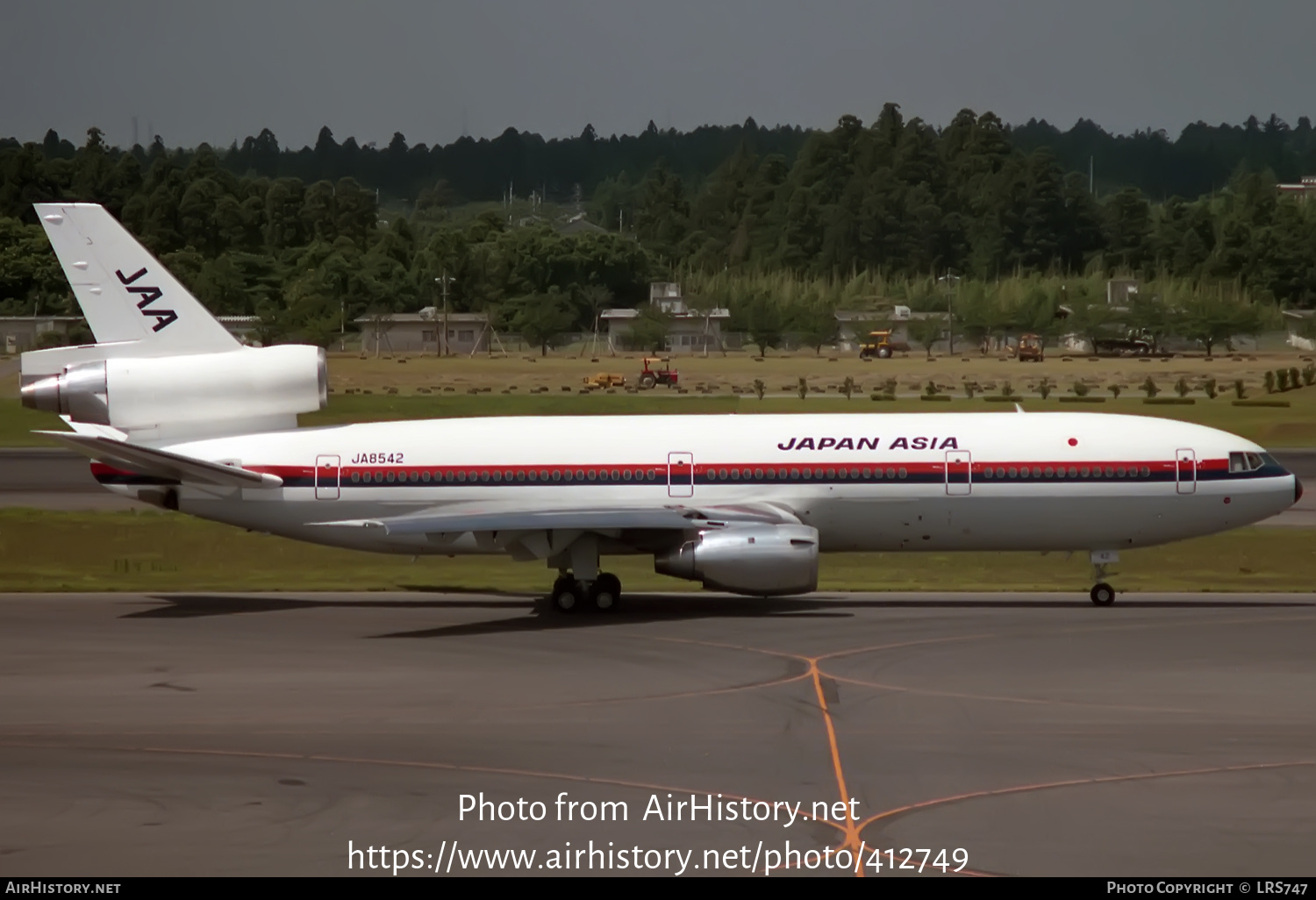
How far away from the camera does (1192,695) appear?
26.4 meters

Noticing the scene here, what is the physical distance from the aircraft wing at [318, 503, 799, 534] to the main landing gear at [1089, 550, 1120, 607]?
6.91 m

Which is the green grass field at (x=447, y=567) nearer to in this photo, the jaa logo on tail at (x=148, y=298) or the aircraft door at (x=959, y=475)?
the aircraft door at (x=959, y=475)

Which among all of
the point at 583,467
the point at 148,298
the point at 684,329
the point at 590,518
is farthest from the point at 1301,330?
the point at 148,298

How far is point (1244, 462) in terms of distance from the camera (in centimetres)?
3716

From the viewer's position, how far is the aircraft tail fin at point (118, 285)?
36.7m

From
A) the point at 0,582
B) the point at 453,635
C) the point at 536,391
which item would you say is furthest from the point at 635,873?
the point at 536,391

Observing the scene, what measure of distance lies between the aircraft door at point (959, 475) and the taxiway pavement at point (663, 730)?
265cm

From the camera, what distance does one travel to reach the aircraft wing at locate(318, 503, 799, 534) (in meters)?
A: 34.7

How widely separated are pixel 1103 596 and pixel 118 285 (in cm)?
2297

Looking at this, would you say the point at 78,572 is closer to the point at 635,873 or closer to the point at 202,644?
the point at 202,644

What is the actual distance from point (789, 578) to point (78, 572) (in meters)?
20.0

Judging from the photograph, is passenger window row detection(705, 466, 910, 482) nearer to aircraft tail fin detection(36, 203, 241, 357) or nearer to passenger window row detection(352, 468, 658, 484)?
passenger window row detection(352, 468, 658, 484)

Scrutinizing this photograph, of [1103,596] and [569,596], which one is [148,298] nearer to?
[569,596]

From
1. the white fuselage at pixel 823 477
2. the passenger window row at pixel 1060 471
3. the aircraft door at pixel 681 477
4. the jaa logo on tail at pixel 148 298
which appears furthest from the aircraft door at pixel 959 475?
the jaa logo on tail at pixel 148 298
